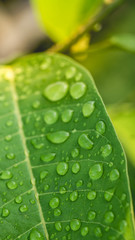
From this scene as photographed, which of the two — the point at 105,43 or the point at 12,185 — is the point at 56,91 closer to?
the point at 12,185

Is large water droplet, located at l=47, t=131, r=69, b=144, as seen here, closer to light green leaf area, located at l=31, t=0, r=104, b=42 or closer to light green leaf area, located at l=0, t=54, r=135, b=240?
light green leaf area, located at l=0, t=54, r=135, b=240

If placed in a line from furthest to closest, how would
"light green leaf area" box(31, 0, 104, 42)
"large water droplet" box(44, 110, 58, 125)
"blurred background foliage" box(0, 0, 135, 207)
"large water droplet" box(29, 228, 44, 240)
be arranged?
1. "light green leaf area" box(31, 0, 104, 42)
2. "blurred background foliage" box(0, 0, 135, 207)
3. "large water droplet" box(44, 110, 58, 125)
4. "large water droplet" box(29, 228, 44, 240)

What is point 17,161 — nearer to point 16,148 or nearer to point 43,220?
point 16,148

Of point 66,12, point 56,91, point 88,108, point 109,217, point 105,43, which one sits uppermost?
point 66,12

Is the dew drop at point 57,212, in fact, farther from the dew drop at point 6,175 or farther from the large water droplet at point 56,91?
the large water droplet at point 56,91

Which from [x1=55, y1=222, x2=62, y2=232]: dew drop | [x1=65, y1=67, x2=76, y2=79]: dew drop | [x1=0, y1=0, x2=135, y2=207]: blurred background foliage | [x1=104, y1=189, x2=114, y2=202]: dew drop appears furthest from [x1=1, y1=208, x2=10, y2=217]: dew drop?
[x1=0, y1=0, x2=135, y2=207]: blurred background foliage

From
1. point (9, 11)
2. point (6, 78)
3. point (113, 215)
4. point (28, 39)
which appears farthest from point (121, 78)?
point (9, 11)

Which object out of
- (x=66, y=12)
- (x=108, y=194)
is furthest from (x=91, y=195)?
(x=66, y=12)
